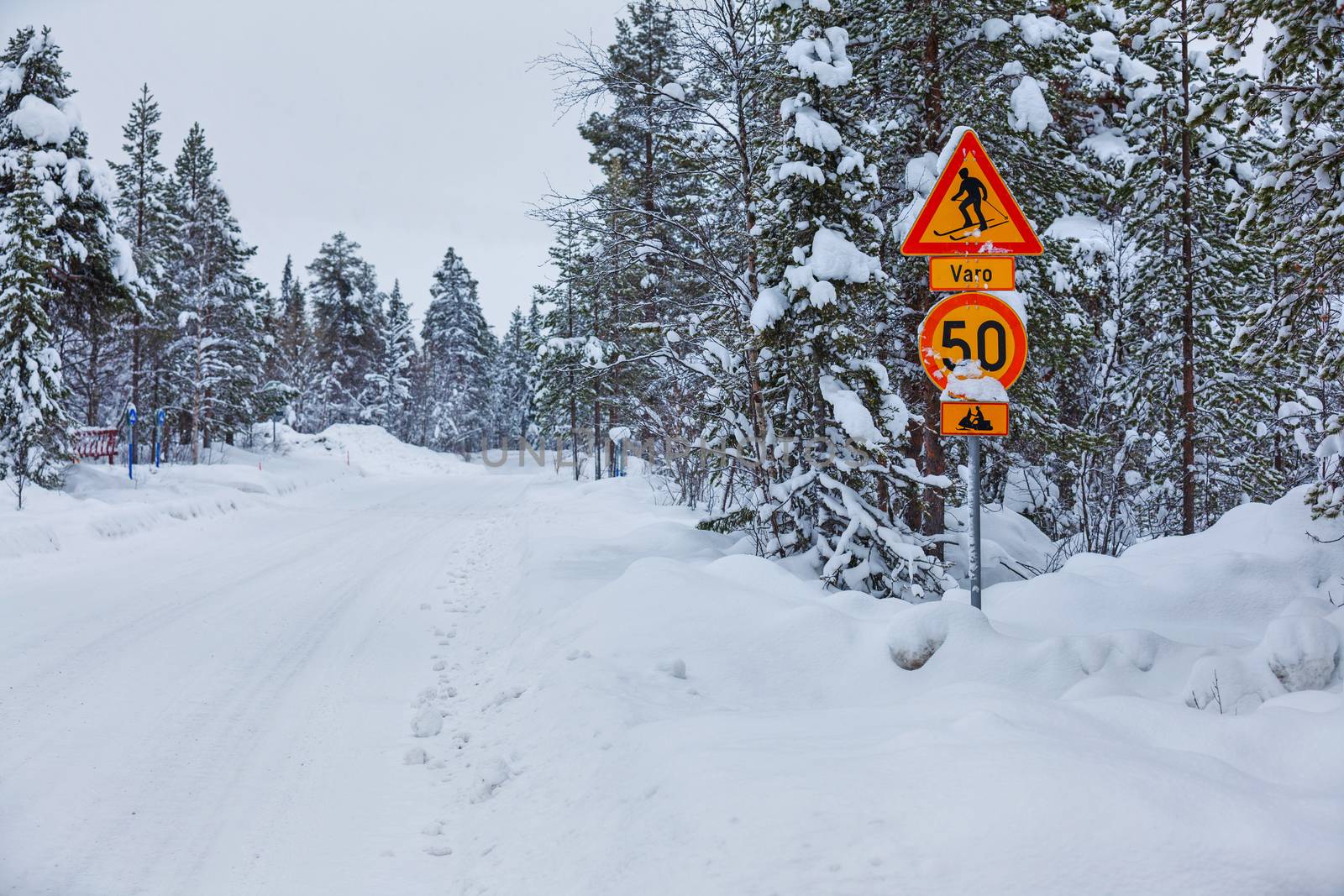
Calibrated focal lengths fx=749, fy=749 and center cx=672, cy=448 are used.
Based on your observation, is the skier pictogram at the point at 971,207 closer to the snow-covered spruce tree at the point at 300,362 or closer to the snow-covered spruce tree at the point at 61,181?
the snow-covered spruce tree at the point at 61,181

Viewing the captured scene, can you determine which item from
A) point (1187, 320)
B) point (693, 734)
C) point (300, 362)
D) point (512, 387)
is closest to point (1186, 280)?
point (1187, 320)

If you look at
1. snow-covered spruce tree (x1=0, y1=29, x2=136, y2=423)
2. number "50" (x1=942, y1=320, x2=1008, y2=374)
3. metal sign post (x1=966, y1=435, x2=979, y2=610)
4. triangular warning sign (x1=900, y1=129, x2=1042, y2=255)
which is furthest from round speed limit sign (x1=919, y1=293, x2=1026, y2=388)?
snow-covered spruce tree (x1=0, y1=29, x2=136, y2=423)

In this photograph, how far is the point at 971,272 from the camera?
4.85 m

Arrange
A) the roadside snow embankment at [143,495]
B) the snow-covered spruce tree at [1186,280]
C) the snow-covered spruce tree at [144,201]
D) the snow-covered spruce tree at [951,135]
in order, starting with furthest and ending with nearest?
the snow-covered spruce tree at [144,201]
the snow-covered spruce tree at [1186,280]
the roadside snow embankment at [143,495]
the snow-covered spruce tree at [951,135]

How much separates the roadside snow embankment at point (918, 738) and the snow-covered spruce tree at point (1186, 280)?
19.2ft

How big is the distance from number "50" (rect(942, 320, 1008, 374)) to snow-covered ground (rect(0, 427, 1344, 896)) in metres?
1.58

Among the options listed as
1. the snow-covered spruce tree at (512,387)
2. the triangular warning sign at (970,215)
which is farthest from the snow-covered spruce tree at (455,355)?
the triangular warning sign at (970,215)

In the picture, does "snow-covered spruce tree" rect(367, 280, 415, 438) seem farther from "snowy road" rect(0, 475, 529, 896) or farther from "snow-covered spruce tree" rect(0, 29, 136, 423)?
"snowy road" rect(0, 475, 529, 896)

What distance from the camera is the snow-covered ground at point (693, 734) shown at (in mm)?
2570

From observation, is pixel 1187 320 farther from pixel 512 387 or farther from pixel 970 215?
pixel 512 387

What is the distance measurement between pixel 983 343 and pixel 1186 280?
31.0ft

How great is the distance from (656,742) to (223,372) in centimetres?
3307

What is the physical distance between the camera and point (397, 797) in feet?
13.1

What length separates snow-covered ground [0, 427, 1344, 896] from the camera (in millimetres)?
2570
